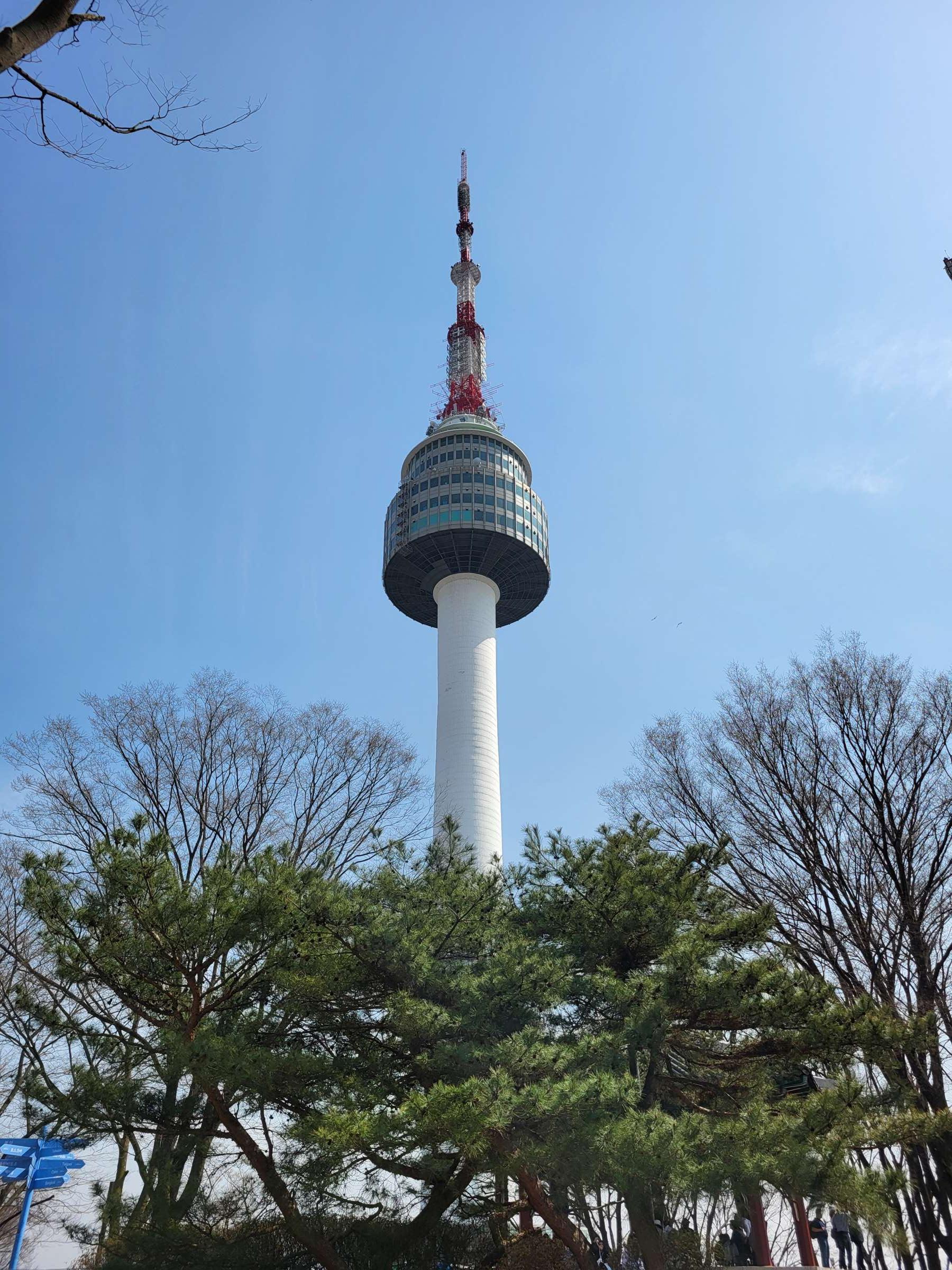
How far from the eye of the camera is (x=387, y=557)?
45406 mm

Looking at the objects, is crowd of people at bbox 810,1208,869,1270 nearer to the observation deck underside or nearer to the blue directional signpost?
the blue directional signpost

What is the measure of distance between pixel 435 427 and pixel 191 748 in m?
32.9

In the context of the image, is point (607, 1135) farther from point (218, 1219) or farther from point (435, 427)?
point (435, 427)

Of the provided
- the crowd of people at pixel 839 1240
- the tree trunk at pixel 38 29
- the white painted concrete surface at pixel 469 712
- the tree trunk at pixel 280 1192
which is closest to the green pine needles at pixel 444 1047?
the tree trunk at pixel 280 1192

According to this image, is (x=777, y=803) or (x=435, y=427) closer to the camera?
(x=777, y=803)

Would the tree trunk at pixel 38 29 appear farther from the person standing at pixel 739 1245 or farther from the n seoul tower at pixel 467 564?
the n seoul tower at pixel 467 564

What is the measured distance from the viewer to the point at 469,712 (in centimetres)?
3934

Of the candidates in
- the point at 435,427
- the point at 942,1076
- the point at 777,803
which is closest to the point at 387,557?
the point at 435,427

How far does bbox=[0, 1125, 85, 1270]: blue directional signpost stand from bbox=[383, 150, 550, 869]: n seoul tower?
23.2 m

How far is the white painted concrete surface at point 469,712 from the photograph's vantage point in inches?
1471

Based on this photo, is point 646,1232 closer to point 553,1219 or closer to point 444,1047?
point 553,1219

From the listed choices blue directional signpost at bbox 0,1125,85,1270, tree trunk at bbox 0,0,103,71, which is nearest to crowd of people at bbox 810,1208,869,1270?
blue directional signpost at bbox 0,1125,85,1270

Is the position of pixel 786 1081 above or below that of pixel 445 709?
below

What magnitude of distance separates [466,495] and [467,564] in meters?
3.48
